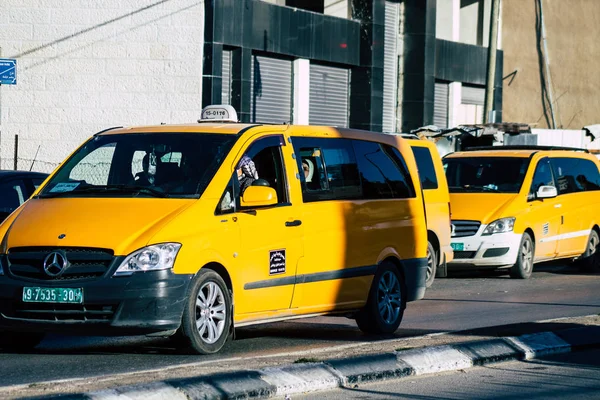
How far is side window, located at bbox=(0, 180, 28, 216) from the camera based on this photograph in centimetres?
1283

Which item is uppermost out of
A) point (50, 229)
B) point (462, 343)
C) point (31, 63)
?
point (31, 63)

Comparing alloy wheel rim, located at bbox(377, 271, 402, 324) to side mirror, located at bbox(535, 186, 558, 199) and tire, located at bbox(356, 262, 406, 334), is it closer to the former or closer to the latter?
tire, located at bbox(356, 262, 406, 334)

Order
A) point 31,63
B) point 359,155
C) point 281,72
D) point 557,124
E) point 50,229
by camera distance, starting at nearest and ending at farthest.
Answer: point 50,229
point 359,155
point 31,63
point 281,72
point 557,124

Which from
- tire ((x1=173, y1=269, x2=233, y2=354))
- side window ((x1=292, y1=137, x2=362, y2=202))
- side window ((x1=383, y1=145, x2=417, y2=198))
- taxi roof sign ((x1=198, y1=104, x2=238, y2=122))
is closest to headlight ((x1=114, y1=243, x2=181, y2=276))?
tire ((x1=173, y1=269, x2=233, y2=354))

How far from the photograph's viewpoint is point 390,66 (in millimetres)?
32812

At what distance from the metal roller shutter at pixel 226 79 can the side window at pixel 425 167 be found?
34.7 ft

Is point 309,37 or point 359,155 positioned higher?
point 309,37

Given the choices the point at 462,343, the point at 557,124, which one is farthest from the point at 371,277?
the point at 557,124

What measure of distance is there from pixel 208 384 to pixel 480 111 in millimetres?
30839

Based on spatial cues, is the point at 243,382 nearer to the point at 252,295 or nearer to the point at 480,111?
the point at 252,295

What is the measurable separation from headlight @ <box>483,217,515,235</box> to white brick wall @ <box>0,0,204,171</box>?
9.44m

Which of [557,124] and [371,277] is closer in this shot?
[371,277]

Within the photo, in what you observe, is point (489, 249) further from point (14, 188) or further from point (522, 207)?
point (14, 188)

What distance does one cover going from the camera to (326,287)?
11.0 m
